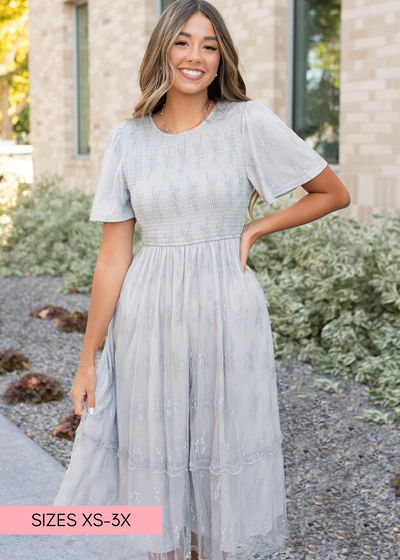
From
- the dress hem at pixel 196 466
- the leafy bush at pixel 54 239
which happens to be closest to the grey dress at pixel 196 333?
the dress hem at pixel 196 466

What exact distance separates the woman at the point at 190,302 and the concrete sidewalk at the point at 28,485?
0.70 meters

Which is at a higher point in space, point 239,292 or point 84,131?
point 84,131

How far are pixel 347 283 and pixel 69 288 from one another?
11.7 ft

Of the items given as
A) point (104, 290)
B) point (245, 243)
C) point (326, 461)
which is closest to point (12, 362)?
point (326, 461)

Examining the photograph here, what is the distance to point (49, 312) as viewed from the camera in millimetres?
6477

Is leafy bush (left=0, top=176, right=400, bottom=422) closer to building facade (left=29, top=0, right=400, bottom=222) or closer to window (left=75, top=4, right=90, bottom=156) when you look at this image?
building facade (left=29, top=0, right=400, bottom=222)

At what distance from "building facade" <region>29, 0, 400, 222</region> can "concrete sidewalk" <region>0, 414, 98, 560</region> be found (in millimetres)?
2134

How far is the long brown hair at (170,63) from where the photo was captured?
6.86 feet

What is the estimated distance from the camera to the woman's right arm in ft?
7.22

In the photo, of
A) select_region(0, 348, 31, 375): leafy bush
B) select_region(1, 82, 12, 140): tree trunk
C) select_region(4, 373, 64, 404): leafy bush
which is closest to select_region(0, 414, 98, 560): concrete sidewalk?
select_region(4, 373, 64, 404): leafy bush

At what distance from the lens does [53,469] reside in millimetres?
3512

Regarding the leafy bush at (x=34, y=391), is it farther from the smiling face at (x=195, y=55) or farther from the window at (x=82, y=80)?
the window at (x=82, y=80)

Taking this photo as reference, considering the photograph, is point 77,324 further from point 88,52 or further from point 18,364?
point 88,52

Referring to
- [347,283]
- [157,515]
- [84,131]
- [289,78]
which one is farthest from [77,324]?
[84,131]
